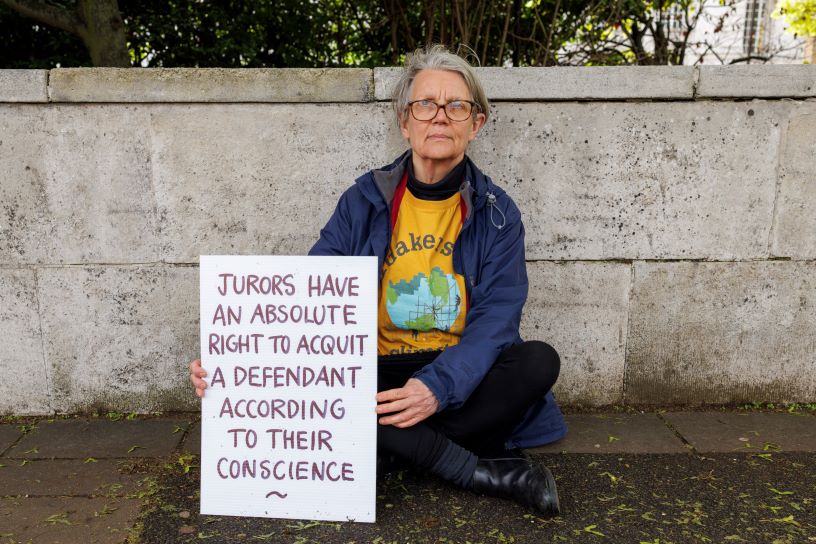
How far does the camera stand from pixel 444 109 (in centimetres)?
244

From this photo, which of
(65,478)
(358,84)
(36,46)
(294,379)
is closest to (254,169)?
(358,84)

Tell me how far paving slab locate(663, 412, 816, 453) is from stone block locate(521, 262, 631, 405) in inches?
14.3

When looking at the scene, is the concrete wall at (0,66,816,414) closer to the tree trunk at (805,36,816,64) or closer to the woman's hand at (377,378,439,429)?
the woman's hand at (377,378,439,429)

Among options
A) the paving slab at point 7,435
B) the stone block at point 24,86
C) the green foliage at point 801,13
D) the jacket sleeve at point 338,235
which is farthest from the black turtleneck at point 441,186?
the green foliage at point 801,13

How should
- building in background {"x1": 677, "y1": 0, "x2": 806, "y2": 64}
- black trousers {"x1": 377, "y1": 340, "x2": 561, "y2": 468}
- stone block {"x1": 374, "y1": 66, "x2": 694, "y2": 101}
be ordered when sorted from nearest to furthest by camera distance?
black trousers {"x1": 377, "y1": 340, "x2": 561, "y2": 468}, stone block {"x1": 374, "y1": 66, "x2": 694, "y2": 101}, building in background {"x1": 677, "y1": 0, "x2": 806, "y2": 64}

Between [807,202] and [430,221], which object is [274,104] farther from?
[807,202]

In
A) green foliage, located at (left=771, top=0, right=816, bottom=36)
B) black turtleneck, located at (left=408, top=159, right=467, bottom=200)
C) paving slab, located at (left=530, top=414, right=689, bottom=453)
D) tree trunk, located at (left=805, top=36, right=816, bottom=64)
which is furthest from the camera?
tree trunk, located at (left=805, top=36, right=816, bottom=64)

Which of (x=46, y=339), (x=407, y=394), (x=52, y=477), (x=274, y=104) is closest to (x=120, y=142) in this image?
(x=274, y=104)

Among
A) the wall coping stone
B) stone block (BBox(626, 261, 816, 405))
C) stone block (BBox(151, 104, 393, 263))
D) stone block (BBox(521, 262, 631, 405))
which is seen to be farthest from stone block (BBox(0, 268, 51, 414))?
stone block (BBox(626, 261, 816, 405))

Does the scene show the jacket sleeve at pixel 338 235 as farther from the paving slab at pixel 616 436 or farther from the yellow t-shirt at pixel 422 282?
the paving slab at pixel 616 436

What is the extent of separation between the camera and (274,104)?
298 cm

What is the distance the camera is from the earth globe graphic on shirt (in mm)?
2533

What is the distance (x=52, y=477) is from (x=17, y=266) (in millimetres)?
1027

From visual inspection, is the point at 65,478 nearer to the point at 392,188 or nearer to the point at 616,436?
the point at 392,188
